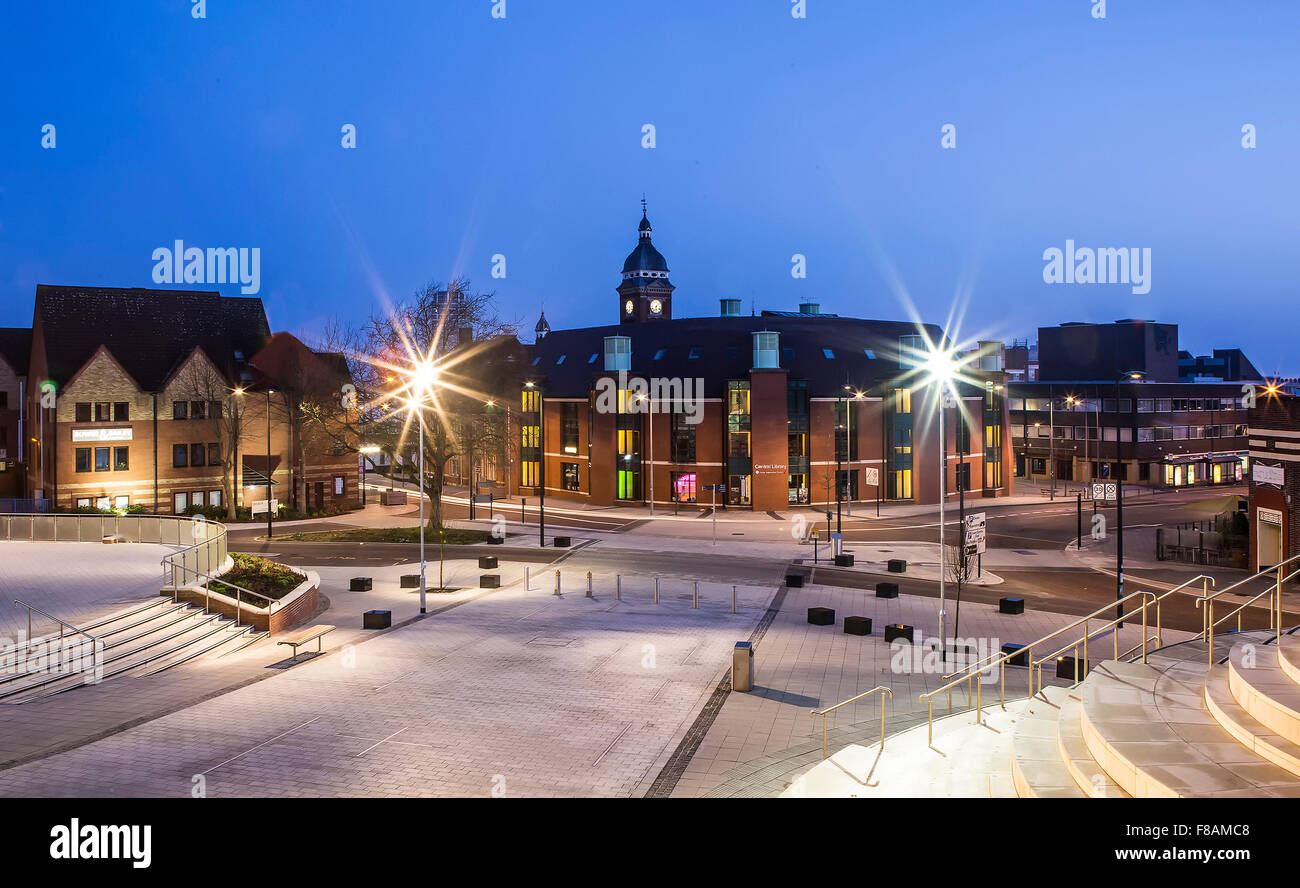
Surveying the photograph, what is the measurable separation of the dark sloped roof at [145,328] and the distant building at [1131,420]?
202ft

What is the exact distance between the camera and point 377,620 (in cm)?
2452

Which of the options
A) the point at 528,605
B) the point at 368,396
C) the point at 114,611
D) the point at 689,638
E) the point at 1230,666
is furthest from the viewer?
the point at 368,396

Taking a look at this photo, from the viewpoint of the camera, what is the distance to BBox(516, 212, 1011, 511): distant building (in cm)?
5997

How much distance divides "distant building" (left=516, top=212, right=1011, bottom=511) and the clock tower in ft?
91.1

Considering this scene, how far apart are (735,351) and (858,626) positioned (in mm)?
41124

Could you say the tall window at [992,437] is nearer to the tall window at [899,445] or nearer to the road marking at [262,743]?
the tall window at [899,445]

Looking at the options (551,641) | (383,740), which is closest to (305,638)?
(551,641)

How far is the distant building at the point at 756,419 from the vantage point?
5997 centimetres

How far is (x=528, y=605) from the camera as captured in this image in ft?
92.8

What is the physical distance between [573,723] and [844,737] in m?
4.84

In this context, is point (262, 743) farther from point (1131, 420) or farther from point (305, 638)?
point (1131, 420)

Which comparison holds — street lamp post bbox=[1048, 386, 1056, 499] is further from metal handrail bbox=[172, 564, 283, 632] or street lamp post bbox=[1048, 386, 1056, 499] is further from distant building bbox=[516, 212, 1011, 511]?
metal handrail bbox=[172, 564, 283, 632]

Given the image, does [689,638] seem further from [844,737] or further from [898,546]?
[898,546]

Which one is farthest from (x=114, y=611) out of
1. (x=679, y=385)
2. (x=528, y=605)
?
(x=679, y=385)
